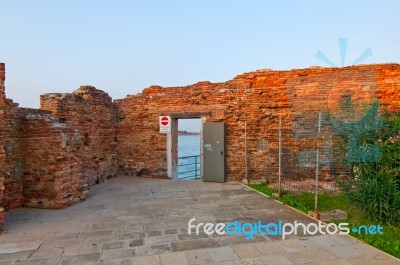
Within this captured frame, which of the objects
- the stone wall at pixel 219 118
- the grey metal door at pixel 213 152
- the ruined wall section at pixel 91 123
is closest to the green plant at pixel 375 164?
the stone wall at pixel 219 118

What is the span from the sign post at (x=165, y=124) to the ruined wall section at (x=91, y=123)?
2057mm

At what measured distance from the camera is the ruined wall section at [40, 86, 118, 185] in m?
8.39

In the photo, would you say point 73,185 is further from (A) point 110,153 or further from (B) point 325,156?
(B) point 325,156

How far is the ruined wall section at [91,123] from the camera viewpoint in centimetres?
839

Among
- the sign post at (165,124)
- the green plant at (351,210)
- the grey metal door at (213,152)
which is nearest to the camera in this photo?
the green plant at (351,210)

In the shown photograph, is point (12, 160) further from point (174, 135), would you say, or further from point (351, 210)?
point (351, 210)

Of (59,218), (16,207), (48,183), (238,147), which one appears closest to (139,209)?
(59,218)

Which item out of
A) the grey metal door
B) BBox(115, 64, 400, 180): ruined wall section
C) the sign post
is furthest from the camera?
the sign post

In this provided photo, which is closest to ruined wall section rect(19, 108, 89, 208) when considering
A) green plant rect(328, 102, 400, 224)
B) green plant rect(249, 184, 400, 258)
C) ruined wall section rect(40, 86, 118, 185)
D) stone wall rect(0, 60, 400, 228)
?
stone wall rect(0, 60, 400, 228)

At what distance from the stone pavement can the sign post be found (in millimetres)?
3745

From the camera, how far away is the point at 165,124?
34.7 feet

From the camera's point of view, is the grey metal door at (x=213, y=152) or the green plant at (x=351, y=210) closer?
the green plant at (x=351, y=210)

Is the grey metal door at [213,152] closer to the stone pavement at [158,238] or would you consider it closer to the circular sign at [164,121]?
the circular sign at [164,121]

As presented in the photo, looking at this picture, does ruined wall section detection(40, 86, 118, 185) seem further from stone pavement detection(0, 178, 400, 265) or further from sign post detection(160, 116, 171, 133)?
stone pavement detection(0, 178, 400, 265)
